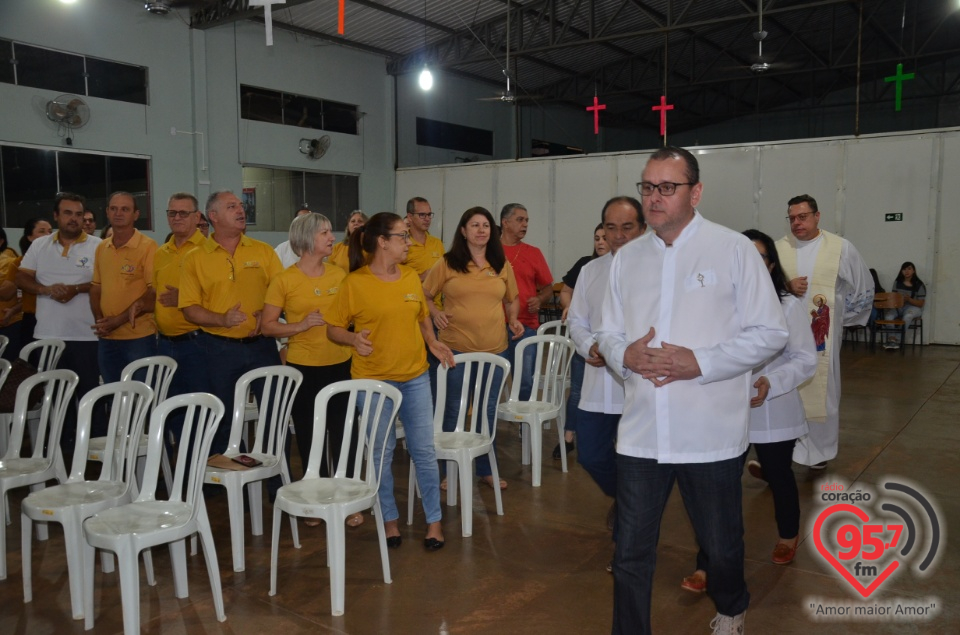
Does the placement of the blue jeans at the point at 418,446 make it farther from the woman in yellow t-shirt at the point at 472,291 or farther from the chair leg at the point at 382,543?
the woman in yellow t-shirt at the point at 472,291

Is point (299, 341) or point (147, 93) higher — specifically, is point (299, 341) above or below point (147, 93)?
below

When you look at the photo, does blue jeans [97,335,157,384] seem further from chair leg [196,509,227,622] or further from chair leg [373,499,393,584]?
chair leg [373,499,393,584]

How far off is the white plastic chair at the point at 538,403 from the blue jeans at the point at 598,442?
1291 mm

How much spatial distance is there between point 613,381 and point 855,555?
4.77ft

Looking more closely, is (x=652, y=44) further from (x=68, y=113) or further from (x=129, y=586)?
(x=129, y=586)

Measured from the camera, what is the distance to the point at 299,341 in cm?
361

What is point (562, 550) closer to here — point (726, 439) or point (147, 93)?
point (726, 439)

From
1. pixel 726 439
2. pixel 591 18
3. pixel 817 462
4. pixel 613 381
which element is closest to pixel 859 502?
pixel 817 462

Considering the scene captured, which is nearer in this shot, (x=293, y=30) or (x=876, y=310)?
(x=876, y=310)

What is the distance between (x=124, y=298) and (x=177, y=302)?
69 cm

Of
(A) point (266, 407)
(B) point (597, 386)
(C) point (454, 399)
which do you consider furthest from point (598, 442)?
(A) point (266, 407)

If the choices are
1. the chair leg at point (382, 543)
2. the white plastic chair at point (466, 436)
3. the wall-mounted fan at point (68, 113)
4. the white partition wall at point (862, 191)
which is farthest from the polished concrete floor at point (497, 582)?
the white partition wall at point (862, 191)

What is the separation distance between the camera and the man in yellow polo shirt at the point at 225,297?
12.0ft

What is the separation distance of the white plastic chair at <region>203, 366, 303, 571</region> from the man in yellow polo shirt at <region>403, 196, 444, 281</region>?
76.3 inches
